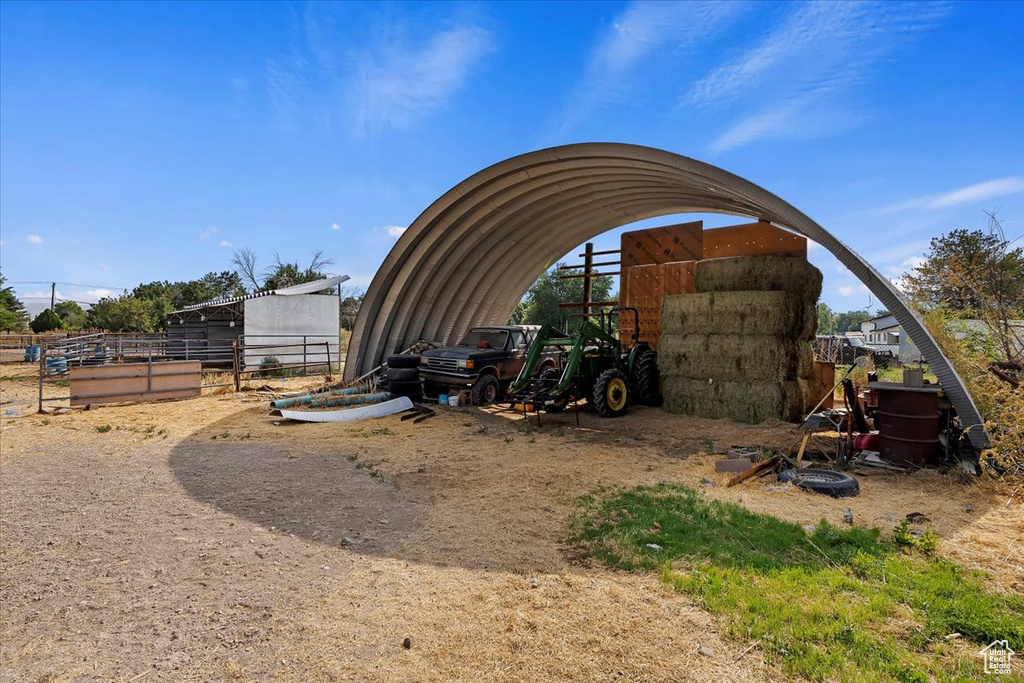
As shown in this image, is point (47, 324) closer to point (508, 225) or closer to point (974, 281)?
point (508, 225)

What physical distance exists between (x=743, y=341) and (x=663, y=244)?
5.06 m

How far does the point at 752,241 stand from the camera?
12789 mm

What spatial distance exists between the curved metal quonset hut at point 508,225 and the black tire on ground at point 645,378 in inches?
151

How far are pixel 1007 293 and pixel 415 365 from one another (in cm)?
1126

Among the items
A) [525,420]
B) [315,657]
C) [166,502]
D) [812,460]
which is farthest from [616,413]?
[315,657]

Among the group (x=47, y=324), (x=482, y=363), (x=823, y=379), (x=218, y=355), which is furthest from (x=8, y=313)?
(x=823, y=379)

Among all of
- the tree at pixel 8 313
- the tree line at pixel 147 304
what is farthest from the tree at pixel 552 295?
the tree at pixel 8 313

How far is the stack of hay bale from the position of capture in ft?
32.8

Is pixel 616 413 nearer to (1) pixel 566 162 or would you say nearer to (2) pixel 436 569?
(1) pixel 566 162

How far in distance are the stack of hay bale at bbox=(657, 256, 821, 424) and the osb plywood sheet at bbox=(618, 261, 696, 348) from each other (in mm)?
918

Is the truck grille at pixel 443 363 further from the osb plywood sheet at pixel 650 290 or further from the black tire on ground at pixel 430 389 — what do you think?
the osb plywood sheet at pixel 650 290

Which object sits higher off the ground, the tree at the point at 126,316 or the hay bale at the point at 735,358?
the tree at the point at 126,316

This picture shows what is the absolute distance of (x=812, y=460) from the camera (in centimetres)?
723

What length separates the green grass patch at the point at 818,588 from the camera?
281 centimetres
